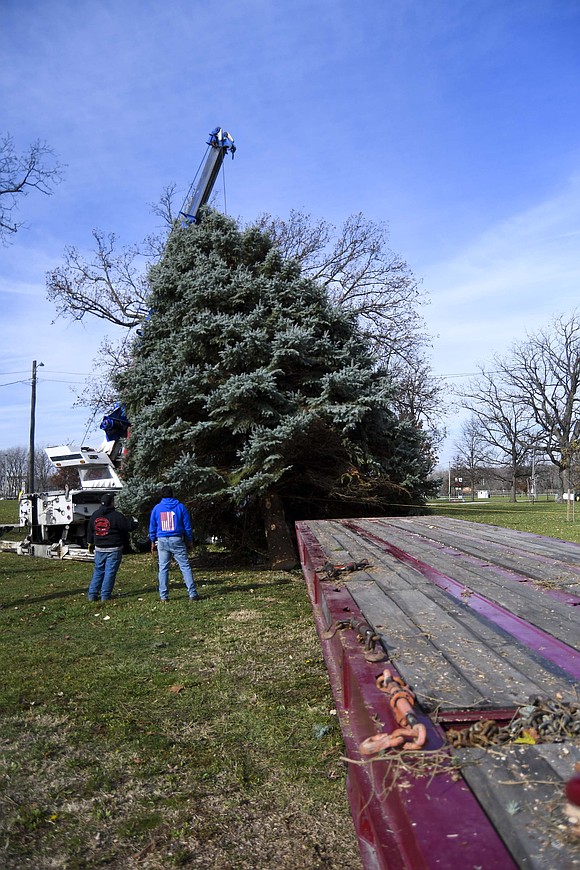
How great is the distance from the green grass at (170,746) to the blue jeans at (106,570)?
146cm

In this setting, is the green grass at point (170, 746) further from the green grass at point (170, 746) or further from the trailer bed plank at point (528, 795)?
the trailer bed plank at point (528, 795)

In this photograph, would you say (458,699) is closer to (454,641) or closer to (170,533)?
(454,641)

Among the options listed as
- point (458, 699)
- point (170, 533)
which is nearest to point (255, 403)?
point (170, 533)

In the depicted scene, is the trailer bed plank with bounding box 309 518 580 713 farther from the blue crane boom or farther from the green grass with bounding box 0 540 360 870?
the blue crane boom

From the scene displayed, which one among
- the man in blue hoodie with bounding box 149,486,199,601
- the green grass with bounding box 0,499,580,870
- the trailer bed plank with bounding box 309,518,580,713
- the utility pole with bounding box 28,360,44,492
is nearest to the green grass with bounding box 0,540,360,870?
the green grass with bounding box 0,499,580,870

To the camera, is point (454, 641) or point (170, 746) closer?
point (454, 641)

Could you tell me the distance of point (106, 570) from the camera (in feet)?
32.6

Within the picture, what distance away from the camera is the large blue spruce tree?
35.6 feet

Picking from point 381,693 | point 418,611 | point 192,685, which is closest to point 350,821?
point 418,611

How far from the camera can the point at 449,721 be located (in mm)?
1836

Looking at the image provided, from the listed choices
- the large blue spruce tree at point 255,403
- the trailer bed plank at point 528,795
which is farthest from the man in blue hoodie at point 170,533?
the trailer bed plank at point 528,795

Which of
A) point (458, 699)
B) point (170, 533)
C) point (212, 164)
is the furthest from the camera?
point (212, 164)

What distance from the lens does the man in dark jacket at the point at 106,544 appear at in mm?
9844

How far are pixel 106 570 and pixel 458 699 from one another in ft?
28.4
